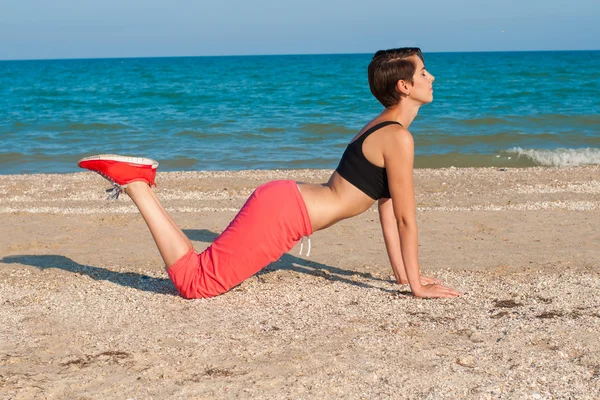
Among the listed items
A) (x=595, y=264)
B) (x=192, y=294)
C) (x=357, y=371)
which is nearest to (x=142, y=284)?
(x=192, y=294)

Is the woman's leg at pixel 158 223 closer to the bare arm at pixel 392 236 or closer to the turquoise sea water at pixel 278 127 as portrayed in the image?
the bare arm at pixel 392 236

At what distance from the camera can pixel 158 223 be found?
445cm

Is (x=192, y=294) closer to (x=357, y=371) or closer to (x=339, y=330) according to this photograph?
(x=339, y=330)

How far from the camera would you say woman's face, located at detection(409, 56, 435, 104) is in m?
4.38

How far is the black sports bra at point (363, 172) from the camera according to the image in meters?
4.35

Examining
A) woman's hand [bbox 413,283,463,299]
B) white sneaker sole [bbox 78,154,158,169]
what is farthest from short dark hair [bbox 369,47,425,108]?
white sneaker sole [bbox 78,154,158,169]

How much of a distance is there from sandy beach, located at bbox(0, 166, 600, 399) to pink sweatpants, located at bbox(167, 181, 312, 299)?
Result: 210 mm

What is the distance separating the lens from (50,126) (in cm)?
1994

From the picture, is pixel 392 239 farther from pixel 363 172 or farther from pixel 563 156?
pixel 563 156

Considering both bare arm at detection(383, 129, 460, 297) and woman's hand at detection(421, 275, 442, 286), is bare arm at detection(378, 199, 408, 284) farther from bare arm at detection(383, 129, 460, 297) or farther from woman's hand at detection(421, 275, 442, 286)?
bare arm at detection(383, 129, 460, 297)

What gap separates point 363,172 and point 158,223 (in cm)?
130

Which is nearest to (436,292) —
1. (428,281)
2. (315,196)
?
(428,281)

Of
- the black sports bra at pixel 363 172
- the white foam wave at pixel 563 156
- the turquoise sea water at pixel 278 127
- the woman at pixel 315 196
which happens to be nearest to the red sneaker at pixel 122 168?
the woman at pixel 315 196

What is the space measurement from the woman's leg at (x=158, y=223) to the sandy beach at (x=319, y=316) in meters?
0.38
